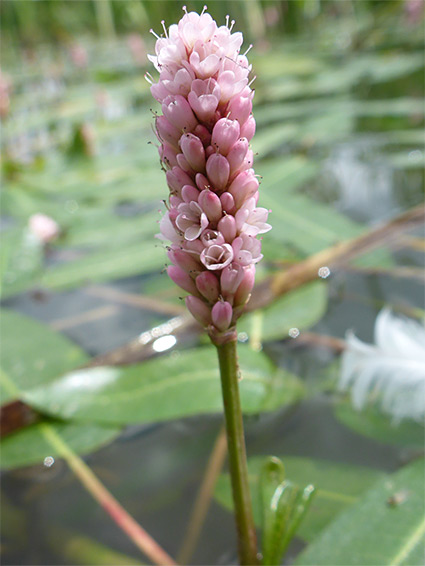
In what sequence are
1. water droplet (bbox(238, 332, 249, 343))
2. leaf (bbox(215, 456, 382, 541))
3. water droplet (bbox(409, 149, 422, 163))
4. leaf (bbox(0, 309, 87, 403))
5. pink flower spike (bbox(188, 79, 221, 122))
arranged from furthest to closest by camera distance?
1. water droplet (bbox(409, 149, 422, 163))
2. water droplet (bbox(238, 332, 249, 343))
3. leaf (bbox(0, 309, 87, 403))
4. leaf (bbox(215, 456, 382, 541))
5. pink flower spike (bbox(188, 79, 221, 122))

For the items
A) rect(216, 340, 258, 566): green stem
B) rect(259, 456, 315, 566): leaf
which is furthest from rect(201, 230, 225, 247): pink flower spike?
rect(259, 456, 315, 566): leaf

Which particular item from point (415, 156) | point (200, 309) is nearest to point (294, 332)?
point (200, 309)

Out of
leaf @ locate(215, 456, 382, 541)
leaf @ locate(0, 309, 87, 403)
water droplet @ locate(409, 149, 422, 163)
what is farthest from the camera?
water droplet @ locate(409, 149, 422, 163)

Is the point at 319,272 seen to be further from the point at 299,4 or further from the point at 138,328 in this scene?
the point at 299,4

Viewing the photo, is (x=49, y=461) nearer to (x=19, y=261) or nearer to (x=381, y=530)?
(x=381, y=530)

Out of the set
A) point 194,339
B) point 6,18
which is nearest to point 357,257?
point 194,339

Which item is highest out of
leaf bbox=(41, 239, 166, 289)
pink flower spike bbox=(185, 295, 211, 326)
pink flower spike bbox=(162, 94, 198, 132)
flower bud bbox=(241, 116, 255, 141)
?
pink flower spike bbox=(162, 94, 198, 132)

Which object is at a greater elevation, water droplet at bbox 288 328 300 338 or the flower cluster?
the flower cluster

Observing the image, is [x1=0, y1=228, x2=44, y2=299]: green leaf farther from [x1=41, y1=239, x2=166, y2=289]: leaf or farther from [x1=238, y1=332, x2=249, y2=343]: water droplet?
[x1=238, y1=332, x2=249, y2=343]: water droplet
